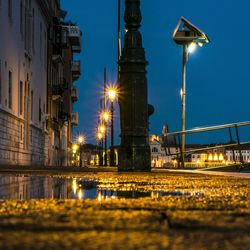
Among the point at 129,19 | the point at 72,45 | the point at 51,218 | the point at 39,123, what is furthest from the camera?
the point at 72,45

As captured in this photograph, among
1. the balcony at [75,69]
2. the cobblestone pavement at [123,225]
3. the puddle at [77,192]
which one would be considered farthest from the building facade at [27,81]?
the balcony at [75,69]

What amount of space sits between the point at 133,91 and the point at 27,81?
23.1 m

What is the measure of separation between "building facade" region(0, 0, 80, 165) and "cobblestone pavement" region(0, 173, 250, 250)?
880 inches

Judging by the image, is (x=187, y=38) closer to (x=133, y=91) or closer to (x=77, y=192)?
(x=133, y=91)

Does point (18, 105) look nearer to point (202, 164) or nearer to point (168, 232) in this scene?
point (202, 164)

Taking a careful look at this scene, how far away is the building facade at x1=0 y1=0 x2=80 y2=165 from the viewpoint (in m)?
26.3

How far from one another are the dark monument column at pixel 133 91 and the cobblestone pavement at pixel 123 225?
8102mm

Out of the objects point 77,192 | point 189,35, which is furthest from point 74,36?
point 77,192

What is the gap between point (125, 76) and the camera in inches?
446

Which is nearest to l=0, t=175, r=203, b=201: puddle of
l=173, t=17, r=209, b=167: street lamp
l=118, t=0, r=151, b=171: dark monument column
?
l=118, t=0, r=151, b=171: dark monument column

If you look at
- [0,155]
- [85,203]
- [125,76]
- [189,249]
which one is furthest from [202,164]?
[189,249]

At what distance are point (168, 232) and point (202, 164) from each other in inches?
772

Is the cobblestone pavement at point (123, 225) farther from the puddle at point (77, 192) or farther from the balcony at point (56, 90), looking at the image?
the balcony at point (56, 90)

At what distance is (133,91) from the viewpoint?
445 inches
